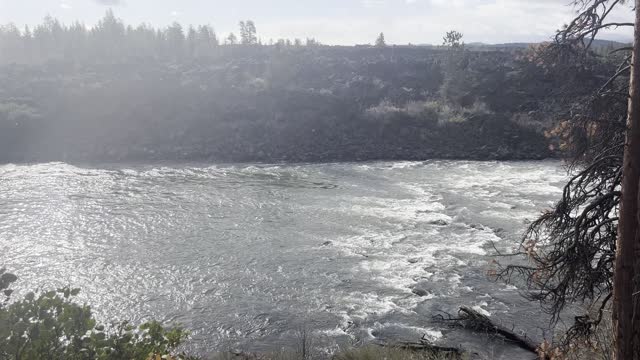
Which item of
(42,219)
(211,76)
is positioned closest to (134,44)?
(211,76)

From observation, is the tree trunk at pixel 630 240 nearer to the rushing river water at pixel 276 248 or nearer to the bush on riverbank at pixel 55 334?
the bush on riverbank at pixel 55 334

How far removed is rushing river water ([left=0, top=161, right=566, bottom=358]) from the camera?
1344 cm

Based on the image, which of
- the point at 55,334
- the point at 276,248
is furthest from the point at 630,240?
the point at 276,248

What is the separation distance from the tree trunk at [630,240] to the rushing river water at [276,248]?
18.9 ft

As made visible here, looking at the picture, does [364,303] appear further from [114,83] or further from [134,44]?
[134,44]

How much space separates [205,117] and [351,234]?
30.5m

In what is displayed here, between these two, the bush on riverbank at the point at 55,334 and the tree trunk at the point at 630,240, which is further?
the tree trunk at the point at 630,240

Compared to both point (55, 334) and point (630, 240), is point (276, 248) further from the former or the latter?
point (630, 240)

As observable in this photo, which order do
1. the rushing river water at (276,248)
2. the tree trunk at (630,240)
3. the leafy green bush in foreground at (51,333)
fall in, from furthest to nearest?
the rushing river water at (276,248) < the tree trunk at (630,240) < the leafy green bush in foreground at (51,333)

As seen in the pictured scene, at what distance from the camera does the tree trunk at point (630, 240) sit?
6.16 meters

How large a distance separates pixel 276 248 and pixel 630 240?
14074mm

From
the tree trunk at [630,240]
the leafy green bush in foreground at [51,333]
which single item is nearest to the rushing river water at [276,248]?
the tree trunk at [630,240]

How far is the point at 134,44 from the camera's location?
92188mm

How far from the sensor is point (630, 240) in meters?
6.21
